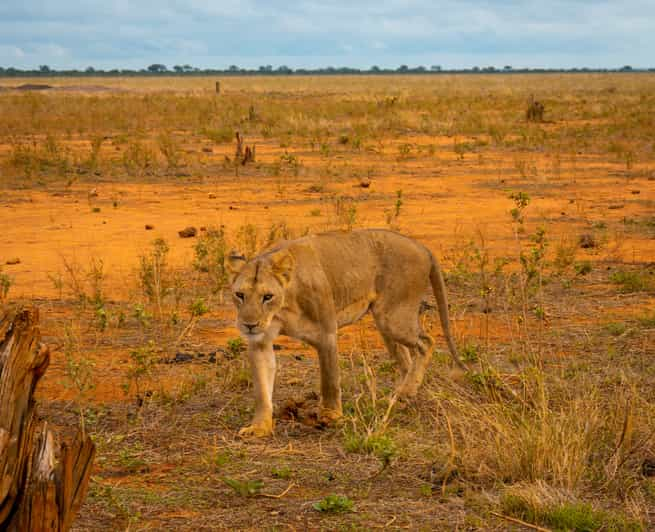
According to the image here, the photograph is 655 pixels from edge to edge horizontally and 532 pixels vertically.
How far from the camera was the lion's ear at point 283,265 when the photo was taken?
6465 millimetres

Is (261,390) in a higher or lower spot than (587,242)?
higher

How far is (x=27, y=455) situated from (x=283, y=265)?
256cm

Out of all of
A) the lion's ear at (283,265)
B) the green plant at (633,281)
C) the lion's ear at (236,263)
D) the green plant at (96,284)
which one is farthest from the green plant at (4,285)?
the green plant at (633,281)

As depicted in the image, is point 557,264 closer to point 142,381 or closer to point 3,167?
point 142,381

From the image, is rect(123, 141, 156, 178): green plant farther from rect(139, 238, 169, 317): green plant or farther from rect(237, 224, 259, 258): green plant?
rect(139, 238, 169, 317): green plant

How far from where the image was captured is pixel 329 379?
265 inches

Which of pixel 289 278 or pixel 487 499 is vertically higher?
pixel 289 278

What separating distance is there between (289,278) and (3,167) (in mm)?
16903

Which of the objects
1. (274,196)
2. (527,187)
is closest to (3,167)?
(274,196)

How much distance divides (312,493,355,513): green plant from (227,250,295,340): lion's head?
4.56 ft

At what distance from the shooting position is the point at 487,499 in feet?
17.5

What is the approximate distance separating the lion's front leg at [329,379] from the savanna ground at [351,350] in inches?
4.1

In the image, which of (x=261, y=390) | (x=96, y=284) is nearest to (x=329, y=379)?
(x=261, y=390)

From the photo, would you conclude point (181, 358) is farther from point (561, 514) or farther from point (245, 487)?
point (561, 514)
